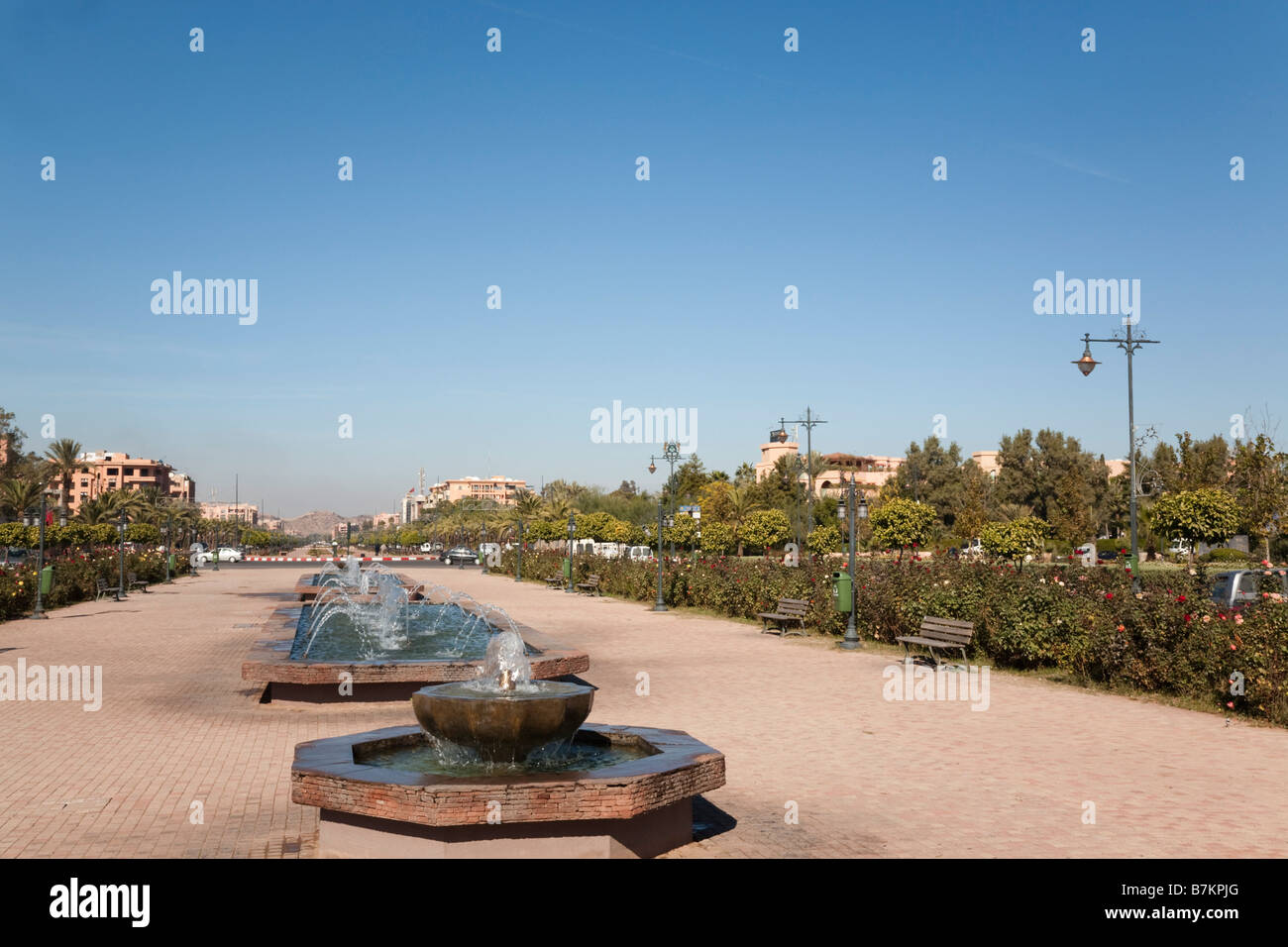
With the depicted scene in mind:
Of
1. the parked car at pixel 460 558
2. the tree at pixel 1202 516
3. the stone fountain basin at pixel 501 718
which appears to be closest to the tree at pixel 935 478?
the parked car at pixel 460 558

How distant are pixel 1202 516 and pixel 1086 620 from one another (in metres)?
20.1

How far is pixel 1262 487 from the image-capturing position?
36844 millimetres

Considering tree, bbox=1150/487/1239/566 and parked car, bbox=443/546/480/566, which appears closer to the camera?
tree, bbox=1150/487/1239/566

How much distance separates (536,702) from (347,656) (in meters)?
7.84

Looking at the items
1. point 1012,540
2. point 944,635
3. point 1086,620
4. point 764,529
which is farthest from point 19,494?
point 1086,620

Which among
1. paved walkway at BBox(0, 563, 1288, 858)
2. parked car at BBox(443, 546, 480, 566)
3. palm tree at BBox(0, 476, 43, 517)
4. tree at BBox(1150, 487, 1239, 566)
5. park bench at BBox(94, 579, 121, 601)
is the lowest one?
parked car at BBox(443, 546, 480, 566)

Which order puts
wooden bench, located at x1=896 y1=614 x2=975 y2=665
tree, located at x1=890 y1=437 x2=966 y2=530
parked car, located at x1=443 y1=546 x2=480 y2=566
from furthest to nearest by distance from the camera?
tree, located at x1=890 y1=437 x2=966 y2=530, parked car, located at x1=443 y1=546 x2=480 y2=566, wooden bench, located at x1=896 y1=614 x2=975 y2=665

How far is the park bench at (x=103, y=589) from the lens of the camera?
28.2 m

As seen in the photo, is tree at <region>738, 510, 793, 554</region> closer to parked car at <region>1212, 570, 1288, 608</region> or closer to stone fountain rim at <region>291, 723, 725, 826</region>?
parked car at <region>1212, 570, 1288, 608</region>

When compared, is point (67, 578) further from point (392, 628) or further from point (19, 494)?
point (19, 494)

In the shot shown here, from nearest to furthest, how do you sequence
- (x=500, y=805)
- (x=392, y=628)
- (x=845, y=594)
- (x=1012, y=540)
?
(x=500, y=805), (x=392, y=628), (x=845, y=594), (x=1012, y=540)

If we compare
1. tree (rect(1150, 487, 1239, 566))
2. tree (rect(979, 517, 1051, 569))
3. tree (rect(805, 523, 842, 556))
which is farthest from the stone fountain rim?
tree (rect(805, 523, 842, 556))

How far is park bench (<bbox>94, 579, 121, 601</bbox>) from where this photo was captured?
28.2 m

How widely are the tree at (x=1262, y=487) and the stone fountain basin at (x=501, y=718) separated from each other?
3594cm
